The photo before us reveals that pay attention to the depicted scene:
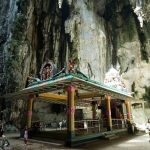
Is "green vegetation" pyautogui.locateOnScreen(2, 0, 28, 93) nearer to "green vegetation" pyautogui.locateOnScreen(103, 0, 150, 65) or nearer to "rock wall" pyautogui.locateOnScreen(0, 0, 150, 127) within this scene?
"rock wall" pyautogui.locateOnScreen(0, 0, 150, 127)

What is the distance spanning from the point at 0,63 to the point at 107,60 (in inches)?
579

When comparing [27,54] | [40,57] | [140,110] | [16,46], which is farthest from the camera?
[40,57]

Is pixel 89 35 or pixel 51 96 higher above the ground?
pixel 89 35

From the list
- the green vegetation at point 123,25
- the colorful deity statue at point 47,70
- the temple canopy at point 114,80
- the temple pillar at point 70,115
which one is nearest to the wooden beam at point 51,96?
the colorful deity statue at point 47,70

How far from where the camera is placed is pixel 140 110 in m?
20.2

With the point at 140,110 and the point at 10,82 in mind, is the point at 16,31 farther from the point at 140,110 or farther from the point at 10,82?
the point at 140,110

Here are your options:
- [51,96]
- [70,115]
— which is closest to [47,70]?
[51,96]

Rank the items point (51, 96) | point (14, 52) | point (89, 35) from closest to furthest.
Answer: point (51, 96) < point (14, 52) < point (89, 35)

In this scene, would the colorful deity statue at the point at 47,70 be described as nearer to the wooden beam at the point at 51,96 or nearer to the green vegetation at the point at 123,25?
the wooden beam at the point at 51,96

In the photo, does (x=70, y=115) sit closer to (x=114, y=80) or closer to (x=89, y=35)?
(x=114, y=80)

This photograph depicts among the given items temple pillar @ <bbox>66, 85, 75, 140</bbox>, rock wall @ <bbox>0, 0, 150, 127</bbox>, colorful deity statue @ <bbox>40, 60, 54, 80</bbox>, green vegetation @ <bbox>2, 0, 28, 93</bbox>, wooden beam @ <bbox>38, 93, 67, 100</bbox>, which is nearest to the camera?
temple pillar @ <bbox>66, 85, 75, 140</bbox>

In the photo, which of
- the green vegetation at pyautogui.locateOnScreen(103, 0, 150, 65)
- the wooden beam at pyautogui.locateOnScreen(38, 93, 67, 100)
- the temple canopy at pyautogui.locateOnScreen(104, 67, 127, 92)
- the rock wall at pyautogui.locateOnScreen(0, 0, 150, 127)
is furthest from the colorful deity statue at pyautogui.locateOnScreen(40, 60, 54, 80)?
the green vegetation at pyautogui.locateOnScreen(103, 0, 150, 65)

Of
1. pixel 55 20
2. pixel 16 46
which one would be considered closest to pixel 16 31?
pixel 16 46

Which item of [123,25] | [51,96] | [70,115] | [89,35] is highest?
[123,25]
